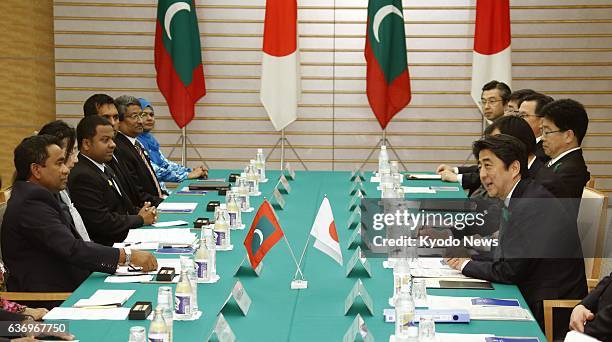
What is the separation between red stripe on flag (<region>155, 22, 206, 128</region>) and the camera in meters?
8.78

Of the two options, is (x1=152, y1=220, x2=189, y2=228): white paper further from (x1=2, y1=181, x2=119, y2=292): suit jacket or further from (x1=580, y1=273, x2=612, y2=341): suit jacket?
(x1=580, y1=273, x2=612, y2=341): suit jacket

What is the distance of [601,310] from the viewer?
370cm

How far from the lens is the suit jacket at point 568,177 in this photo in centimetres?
528

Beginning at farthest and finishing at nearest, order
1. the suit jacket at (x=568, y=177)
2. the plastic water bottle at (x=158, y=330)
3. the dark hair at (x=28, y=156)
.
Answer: the suit jacket at (x=568, y=177) → the dark hair at (x=28, y=156) → the plastic water bottle at (x=158, y=330)

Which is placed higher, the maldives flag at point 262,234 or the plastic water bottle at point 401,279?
the maldives flag at point 262,234

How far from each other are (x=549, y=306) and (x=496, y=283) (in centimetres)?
25

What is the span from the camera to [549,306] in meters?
3.94

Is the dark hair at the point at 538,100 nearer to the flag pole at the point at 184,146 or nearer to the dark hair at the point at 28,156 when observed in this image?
the dark hair at the point at 28,156

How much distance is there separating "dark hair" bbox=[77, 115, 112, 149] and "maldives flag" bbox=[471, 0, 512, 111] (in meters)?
4.44

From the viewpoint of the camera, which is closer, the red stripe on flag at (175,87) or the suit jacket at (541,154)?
the suit jacket at (541,154)

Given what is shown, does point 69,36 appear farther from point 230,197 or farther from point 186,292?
point 186,292

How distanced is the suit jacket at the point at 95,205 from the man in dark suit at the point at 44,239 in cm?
92

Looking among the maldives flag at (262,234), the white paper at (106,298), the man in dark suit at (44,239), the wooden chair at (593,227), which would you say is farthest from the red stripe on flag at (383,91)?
the white paper at (106,298)

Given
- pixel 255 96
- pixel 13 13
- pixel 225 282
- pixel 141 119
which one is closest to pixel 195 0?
pixel 255 96
